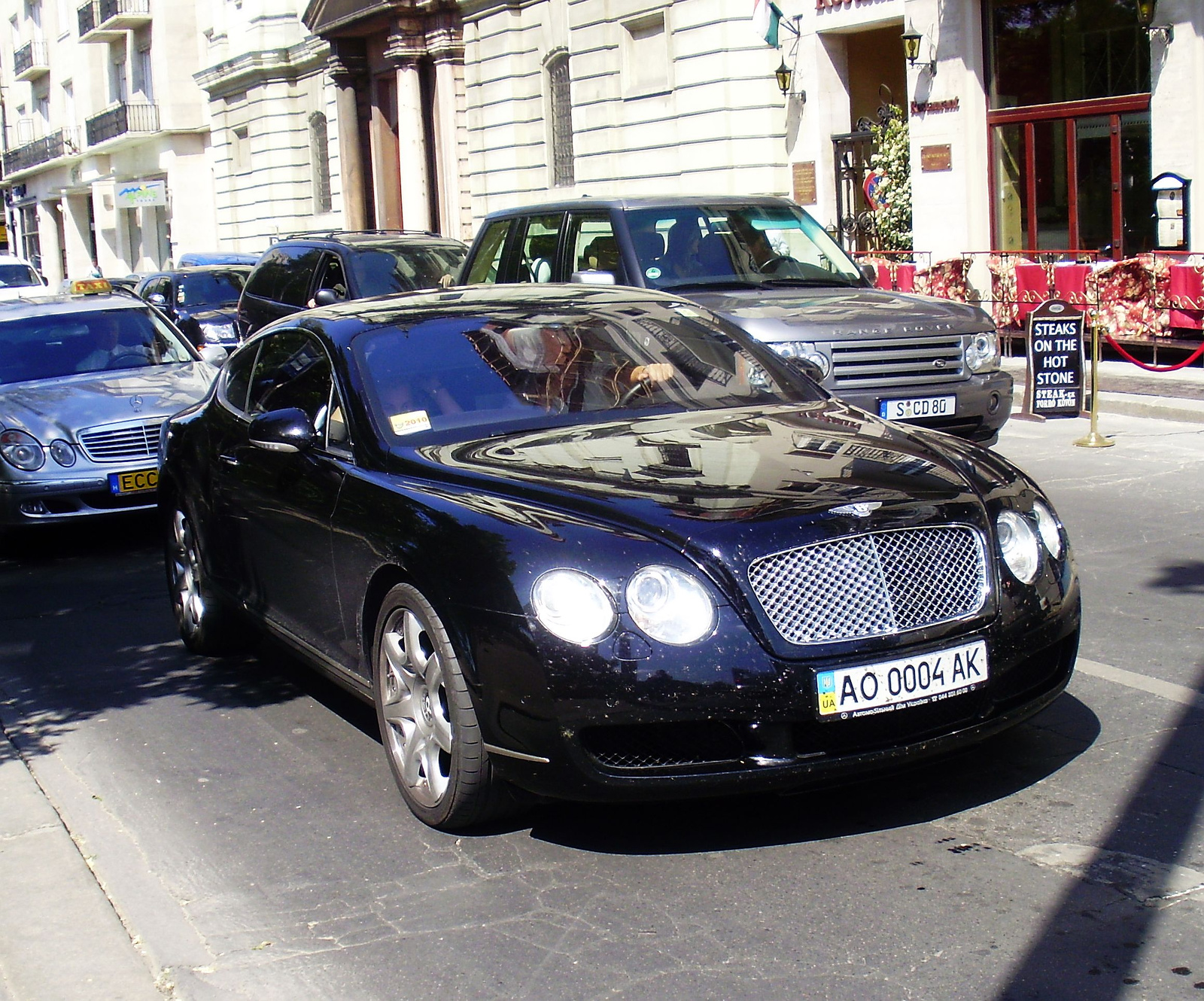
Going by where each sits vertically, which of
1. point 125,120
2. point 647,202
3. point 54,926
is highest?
point 125,120

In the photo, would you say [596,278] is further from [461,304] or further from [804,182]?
[804,182]

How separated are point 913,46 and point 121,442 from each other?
44.0ft

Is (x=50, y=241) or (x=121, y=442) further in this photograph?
(x=50, y=241)

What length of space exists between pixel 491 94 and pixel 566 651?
27065 millimetres

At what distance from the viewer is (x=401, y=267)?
14.4 metres

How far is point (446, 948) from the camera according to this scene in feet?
12.5

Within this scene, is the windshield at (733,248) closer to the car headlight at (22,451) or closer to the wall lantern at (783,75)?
the car headlight at (22,451)

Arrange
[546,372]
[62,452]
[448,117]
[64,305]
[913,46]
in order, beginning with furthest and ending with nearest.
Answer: [448,117] → [913,46] → [64,305] → [62,452] → [546,372]

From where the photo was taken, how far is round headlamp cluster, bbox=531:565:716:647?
4.04 metres

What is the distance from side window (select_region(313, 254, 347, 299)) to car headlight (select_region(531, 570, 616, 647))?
10.4 m

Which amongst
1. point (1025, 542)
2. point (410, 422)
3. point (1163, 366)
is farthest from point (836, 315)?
point (1163, 366)

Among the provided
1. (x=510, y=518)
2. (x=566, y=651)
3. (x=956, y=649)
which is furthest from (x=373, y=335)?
(x=956, y=649)

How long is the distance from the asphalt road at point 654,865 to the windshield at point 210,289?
1505 centimetres

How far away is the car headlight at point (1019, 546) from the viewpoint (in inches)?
177
